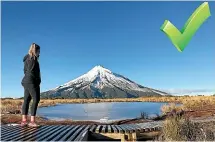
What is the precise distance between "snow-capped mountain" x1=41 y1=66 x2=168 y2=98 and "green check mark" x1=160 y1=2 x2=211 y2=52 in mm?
117590

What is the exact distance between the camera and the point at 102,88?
486 feet

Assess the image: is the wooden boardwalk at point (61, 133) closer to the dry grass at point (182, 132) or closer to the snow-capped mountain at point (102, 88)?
the dry grass at point (182, 132)

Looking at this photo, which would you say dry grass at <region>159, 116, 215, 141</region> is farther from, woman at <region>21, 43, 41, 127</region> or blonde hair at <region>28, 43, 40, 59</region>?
blonde hair at <region>28, 43, 40, 59</region>

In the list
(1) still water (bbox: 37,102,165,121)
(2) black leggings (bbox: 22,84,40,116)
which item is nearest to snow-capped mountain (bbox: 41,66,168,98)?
(1) still water (bbox: 37,102,165,121)

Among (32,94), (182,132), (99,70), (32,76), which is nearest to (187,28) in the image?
(182,132)

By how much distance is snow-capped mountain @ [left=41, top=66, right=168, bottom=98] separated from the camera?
134m

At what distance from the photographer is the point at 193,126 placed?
8.00m

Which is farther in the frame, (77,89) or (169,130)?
(77,89)

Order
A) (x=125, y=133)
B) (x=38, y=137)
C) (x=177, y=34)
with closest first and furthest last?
(x=38, y=137)
(x=125, y=133)
(x=177, y=34)

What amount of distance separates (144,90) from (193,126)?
5458 inches

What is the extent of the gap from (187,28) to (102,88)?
5486 inches

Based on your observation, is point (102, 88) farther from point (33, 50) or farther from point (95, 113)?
point (33, 50)

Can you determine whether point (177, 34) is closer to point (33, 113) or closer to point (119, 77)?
point (33, 113)

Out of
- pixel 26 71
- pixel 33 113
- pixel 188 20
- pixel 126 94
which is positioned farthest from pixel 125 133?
pixel 126 94
